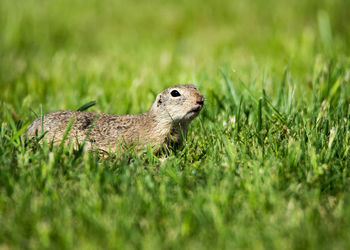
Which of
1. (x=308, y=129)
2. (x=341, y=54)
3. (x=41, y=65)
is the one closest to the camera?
(x=308, y=129)

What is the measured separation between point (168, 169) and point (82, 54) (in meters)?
4.57

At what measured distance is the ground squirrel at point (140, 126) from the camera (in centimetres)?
382

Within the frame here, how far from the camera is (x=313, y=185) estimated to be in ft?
9.36

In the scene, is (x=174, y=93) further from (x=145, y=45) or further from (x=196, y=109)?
(x=145, y=45)

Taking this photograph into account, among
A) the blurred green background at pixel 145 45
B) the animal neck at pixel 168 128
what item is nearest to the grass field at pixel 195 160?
the blurred green background at pixel 145 45

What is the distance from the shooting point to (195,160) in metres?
3.41

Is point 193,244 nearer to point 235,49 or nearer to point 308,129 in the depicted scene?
point 308,129

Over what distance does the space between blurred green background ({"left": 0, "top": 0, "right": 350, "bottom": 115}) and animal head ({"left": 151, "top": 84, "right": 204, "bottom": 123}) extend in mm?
771

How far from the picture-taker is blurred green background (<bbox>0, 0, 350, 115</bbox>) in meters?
5.33

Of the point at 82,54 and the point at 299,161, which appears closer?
the point at 299,161

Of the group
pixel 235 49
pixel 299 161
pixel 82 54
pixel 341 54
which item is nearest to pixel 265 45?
pixel 235 49

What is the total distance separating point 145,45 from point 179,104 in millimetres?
3640

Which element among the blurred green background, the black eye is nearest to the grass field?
the blurred green background

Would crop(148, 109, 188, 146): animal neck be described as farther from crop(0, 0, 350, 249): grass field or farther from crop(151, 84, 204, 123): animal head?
crop(0, 0, 350, 249): grass field
